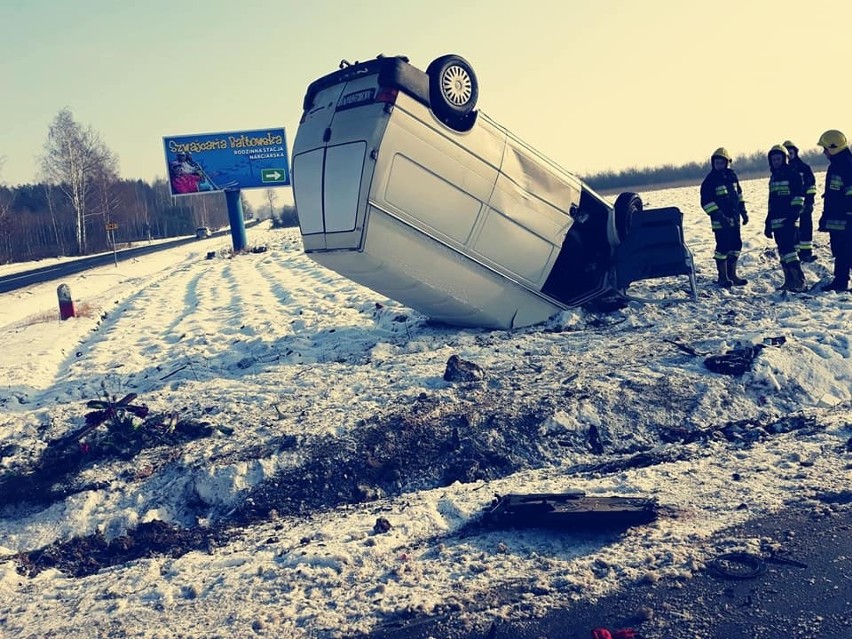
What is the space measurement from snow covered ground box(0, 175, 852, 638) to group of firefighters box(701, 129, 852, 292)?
0.46 meters

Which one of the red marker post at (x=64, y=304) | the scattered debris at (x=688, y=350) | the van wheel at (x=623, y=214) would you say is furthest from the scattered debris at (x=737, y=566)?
the red marker post at (x=64, y=304)

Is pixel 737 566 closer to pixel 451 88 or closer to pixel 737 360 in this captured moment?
pixel 737 360

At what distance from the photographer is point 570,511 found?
383cm

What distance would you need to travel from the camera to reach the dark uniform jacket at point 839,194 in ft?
25.9

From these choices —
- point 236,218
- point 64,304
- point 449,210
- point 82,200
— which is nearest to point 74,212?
point 82,200

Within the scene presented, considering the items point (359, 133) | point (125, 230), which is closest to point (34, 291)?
point (359, 133)

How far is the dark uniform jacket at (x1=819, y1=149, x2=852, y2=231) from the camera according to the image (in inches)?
310

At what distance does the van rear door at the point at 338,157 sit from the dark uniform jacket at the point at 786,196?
5.23m

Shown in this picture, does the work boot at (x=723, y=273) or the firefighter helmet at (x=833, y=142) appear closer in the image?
the firefighter helmet at (x=833, y=142)

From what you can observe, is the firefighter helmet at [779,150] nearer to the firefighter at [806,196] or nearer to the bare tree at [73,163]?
the firefighter at [806,196]

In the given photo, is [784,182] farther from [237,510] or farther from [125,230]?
[125,230]

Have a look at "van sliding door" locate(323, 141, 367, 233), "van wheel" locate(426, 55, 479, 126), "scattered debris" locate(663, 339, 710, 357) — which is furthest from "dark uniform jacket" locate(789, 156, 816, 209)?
"van sliding door" locate(323, 141, 367, 233)

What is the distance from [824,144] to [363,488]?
22.3 feet

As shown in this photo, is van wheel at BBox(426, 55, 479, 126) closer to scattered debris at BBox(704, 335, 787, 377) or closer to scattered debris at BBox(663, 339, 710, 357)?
scattered debris at BBox(663, 339, 710, 357)
